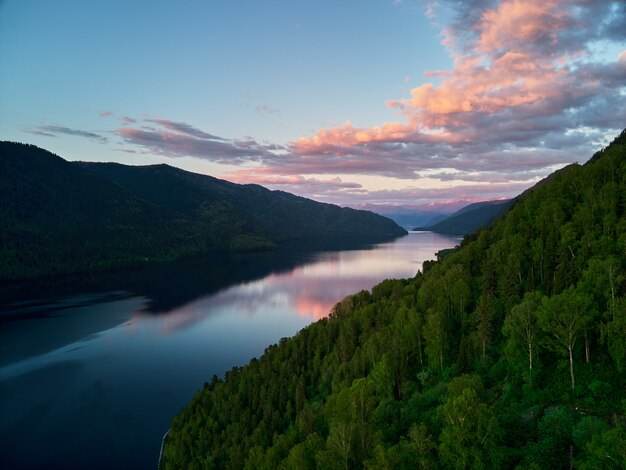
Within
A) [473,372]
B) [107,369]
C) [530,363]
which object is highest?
[530,363]

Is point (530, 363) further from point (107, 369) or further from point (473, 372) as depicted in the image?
point (107, 369)

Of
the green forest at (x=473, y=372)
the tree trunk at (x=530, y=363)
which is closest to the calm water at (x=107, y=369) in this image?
the green forest at (x=473, y=372)

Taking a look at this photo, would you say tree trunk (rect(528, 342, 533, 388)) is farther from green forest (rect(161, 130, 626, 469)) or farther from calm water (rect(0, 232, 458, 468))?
calm water (rect(0, 232, 458, 468))

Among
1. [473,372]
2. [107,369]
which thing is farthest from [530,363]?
[107,369]

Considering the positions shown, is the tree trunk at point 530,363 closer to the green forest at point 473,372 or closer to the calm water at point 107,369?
the green forest at point 473,372

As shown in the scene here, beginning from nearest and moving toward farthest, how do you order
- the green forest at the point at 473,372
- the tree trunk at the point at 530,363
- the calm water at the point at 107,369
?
1. the green forest at the point at 473,372
2. the tree trunk at the point at 530,363
3. the calm water at the point at 107,369

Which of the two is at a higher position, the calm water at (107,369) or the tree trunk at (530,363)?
the tree trunk at (530,363)

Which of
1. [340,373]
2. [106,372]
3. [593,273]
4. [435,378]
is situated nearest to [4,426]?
[106,372]

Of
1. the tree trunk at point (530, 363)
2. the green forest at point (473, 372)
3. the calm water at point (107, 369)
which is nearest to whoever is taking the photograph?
the green forest at point (473, 372)
